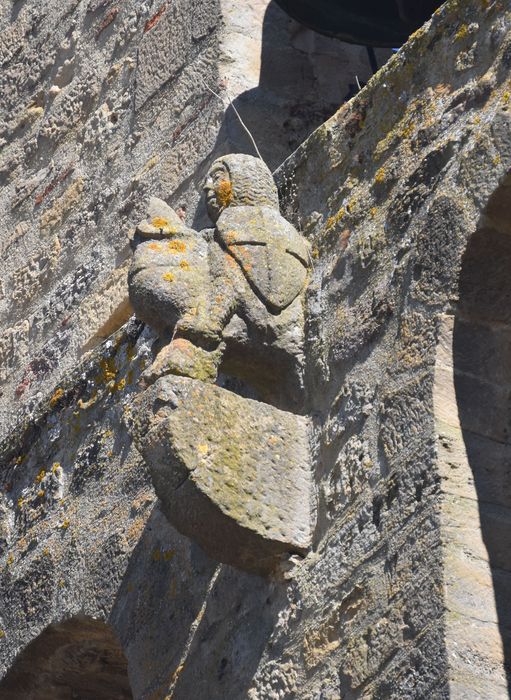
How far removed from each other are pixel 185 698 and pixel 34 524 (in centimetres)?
120

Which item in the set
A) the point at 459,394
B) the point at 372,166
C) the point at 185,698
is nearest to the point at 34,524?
the point at 185,698

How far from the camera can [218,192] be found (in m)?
3.87

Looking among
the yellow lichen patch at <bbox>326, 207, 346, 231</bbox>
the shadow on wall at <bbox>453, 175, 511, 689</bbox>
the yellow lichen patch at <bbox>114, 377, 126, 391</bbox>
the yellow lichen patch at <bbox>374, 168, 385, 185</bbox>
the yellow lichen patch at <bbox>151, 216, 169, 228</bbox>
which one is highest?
the yellow lichen patch at <bbox>374, 168, 385, 185</bbox>

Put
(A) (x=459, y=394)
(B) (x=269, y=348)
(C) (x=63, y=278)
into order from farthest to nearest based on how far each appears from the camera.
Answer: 1. (C) (x=63, y=278)
2. (B) (x=269, y=348)
3. (A) (x=459, y=394)

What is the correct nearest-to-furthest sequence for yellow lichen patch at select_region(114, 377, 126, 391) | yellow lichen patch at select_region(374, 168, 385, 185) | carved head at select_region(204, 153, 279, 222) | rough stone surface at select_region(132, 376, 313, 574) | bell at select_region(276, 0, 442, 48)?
rough stone surface at select_region(132, 376, 313, 574), yellow lichen patch at select_region(374, 168, 385, 185), carved head at select_region(204, 153, 279, 222), yellow lichen patch at select_region(114, 377, 126, 391), bell at select_region(276, 0, 442, 48)

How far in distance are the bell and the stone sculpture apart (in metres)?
1.09

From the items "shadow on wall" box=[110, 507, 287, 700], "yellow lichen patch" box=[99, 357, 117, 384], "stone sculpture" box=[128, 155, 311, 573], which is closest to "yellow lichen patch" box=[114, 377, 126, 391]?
"yellow lichen patch" box=[99, 357, 117, 384]

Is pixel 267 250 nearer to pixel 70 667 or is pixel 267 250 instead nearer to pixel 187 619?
pixel 187 619

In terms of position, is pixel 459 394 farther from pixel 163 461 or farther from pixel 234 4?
pixel 234 4

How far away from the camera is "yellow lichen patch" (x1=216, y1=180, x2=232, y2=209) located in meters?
3.85

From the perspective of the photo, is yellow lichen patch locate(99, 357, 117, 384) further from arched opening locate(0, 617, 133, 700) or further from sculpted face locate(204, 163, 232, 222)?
sculpted face locate(204, 163, 232, 222)

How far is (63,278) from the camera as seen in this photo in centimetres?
580

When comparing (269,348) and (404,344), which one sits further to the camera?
(269,348)

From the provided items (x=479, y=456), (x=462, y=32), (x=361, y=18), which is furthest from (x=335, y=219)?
(x=361, y=18)
